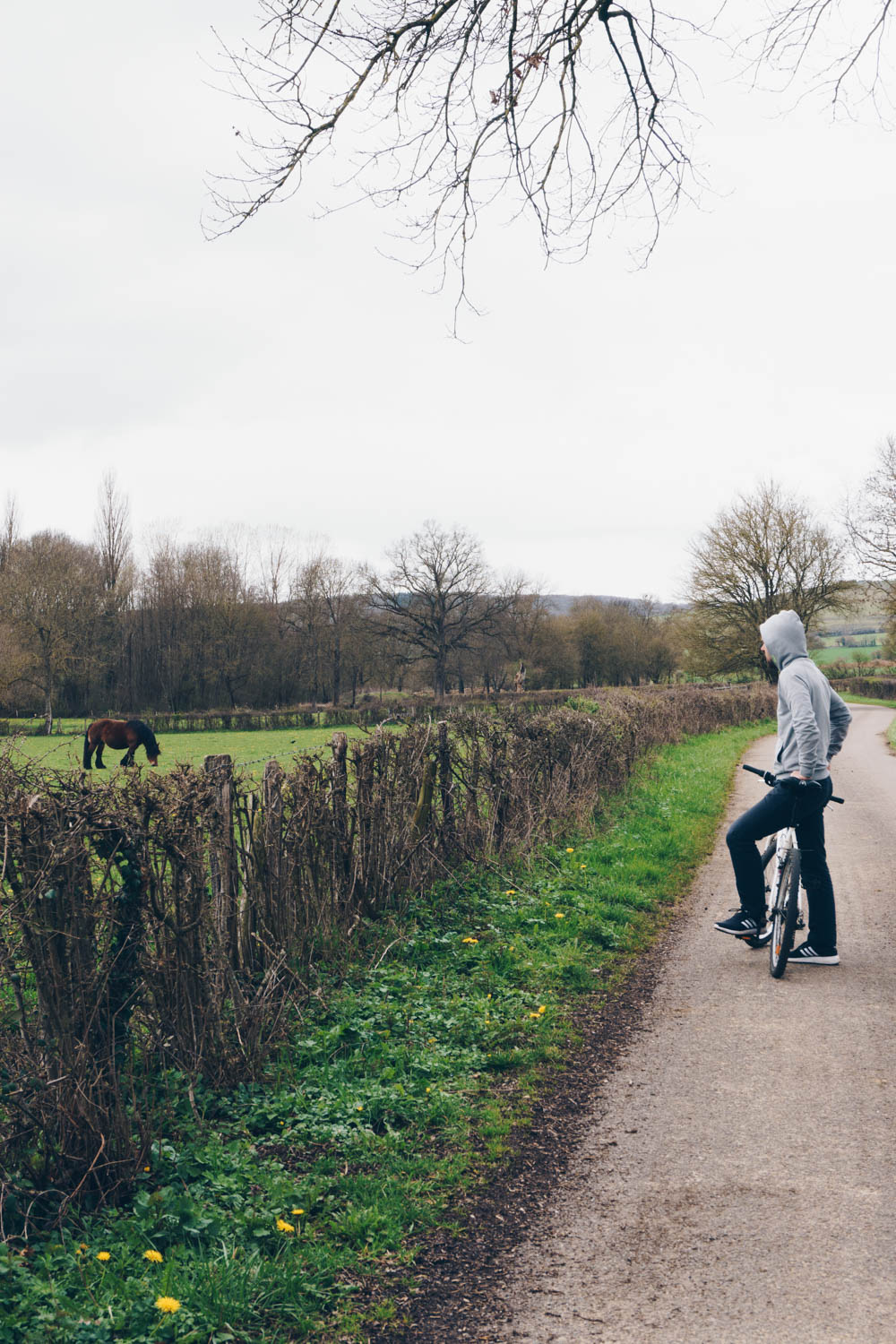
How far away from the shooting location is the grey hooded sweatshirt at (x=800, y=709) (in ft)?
20.7

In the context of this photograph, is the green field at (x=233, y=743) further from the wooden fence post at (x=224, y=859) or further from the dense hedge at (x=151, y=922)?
the wooden fence post at (x=224, y=859)

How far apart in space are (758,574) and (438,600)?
26.9 metres

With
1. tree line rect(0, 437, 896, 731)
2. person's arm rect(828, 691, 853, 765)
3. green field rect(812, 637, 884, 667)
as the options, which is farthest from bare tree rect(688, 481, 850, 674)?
person's arm rect(828, 691, 853, 765)

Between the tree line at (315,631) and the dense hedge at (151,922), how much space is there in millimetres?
54235

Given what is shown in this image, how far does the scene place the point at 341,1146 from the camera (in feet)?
13.5

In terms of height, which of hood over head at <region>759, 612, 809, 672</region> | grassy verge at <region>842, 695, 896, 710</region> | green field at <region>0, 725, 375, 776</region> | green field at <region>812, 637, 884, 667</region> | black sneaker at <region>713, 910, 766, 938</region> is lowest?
green field at <region>0, 725, 375, 776</region>

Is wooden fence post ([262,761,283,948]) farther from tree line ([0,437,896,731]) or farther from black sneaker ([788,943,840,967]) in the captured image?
tree line ([0,437,896,731])

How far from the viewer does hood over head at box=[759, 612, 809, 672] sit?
6.63 m

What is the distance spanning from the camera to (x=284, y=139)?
5.70 meters

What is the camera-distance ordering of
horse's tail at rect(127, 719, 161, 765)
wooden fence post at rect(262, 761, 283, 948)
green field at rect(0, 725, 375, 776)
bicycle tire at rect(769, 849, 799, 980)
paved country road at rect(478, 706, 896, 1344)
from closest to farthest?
paved country road at rect(478, 706, 896, 1344)
wooden fence post at rect(262, 761, 283, 948)
bicycle tire at rect(769, 849, 799, 980)
horse's tail at rect(127, 719, 161, 765)
green field at rect(0, 725, 375, 776)

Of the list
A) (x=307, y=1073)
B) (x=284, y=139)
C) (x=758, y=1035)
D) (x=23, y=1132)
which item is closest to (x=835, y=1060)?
(x=758, y=1035)

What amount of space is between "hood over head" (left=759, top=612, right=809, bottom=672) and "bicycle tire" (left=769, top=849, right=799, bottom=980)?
4.36 ft

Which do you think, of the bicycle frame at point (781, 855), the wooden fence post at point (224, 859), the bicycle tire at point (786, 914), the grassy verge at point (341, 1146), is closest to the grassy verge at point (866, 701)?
the bicycle frame at point (781, 855)

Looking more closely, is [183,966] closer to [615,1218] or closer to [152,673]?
[615,1218]
